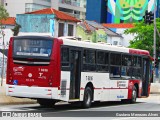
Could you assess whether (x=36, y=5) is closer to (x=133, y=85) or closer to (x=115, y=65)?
(x=133, y=85)

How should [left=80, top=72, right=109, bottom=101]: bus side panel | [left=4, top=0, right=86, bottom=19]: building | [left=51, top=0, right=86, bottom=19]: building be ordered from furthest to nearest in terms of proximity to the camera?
[left=51, top=0, right=86, bottom=19]: building → [left=4, top=0, right=86, bottom=19]: building → [left=80, top=72, right=109, bottom=101]: bus side panel

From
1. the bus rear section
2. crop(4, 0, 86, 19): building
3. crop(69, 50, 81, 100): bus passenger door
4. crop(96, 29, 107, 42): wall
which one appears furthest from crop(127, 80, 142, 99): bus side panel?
crop(4, 0, 86, 19): building

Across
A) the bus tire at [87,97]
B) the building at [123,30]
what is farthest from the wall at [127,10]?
the bus tire at [87,97]

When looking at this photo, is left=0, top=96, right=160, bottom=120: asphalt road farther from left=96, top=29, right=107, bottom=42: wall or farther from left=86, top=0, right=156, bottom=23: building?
left=86, top=0, right=156, bottom=23: building

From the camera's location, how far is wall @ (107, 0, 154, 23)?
104 metres

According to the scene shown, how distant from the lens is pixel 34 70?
20.5m

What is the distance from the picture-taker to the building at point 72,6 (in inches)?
3737

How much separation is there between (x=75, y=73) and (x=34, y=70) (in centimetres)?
219

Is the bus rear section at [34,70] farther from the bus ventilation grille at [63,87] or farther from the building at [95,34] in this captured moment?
the building at [95,34]

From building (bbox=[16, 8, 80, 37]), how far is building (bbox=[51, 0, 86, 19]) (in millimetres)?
25817

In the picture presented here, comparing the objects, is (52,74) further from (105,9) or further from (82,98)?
(105,9)

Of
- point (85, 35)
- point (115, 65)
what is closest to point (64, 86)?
point (115, 65)

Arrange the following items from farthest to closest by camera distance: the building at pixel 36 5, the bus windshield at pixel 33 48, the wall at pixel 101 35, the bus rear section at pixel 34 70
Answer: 1. the building at pixel 36 5
2. the wall at pixel 101 35
3. the bus windshield at pixel 33 48
4. the bus rear section at pixel 34 70

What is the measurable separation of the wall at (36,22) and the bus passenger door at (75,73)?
44.1 m
